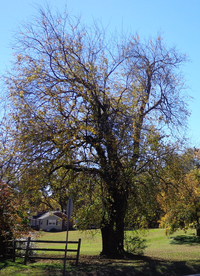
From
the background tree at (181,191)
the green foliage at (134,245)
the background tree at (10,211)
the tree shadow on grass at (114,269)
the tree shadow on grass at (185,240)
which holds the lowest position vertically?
the tree shadow on grass at (114,269)

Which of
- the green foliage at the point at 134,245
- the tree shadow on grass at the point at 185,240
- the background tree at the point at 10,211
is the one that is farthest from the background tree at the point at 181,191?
the background tree at the point at 10,211

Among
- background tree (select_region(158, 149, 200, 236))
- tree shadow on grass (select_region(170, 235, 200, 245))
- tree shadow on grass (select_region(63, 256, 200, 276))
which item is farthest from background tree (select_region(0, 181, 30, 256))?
tree shadow on grass (select_region(170, 235, 200, 245))

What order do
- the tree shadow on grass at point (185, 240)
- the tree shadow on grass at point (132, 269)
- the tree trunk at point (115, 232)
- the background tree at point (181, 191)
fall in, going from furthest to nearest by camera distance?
1. the tree shadow on grass at point (185, 240)
2. the tree trunk at point (115, 232)
3. the background tree at point (181, 191)
4. the tree shadow on grass at point (132, 269)

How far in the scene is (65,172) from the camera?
15492 mm

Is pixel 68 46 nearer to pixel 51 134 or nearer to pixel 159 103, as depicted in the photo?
pixel 51 134

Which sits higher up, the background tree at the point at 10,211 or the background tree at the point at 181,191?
the background tree at the point at 181,191

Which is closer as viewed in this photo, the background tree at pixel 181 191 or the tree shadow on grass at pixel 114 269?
the tree shadow on grass at pixel 114 269

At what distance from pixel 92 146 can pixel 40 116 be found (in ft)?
10.2

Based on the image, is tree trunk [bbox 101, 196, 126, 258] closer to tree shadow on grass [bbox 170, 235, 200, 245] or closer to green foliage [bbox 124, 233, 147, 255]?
green foliage [bbox 124, 233, 147, 255]

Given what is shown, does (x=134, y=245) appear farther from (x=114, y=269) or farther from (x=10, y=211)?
(x=10, y=211)

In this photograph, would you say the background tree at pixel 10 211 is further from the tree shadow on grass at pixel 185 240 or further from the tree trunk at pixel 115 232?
the tree shadow on grass at pixel 185 240

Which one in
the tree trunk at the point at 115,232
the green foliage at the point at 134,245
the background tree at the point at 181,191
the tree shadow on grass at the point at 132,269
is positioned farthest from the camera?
the green foliage at the point at 134,245

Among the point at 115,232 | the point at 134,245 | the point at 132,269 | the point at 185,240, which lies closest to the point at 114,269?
the point at 132,269

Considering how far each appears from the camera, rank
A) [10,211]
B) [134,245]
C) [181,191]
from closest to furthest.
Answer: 1. [10,211]
2. [181,191]
3. [134,245]
